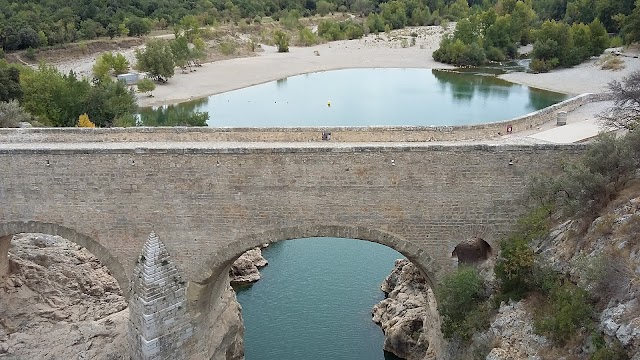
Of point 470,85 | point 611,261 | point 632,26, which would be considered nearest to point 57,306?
point 611,261

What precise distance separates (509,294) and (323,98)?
3231cm

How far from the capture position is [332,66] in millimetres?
54062

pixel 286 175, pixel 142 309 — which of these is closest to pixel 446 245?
pixel 286 175

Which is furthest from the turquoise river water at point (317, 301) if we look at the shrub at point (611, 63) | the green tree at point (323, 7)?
the green tree at point (323, 7)

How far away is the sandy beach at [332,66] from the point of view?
40.6m

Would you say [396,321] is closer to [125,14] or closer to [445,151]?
[445,151]

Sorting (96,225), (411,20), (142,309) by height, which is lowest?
(142,309)

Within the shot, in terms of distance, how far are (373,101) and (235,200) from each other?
2950 centimetres

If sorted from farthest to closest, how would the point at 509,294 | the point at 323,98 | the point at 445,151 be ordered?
the point at 323,98 < the point at 445,151 < the point at 509,294

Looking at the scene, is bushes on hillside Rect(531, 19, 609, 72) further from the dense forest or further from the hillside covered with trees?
the dense forest

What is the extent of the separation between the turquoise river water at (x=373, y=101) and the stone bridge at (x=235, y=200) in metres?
20.2

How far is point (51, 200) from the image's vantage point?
1124 centimetres

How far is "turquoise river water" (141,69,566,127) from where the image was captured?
35.1 m

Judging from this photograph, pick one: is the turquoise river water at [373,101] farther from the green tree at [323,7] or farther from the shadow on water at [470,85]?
the green tree at [323,7]
